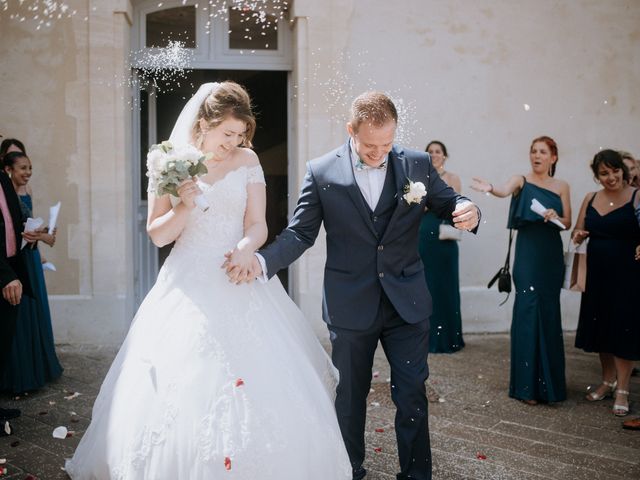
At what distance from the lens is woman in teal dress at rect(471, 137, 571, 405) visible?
18.5 ft

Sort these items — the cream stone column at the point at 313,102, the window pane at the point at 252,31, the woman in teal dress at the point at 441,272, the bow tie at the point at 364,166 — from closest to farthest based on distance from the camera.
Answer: the bow tie at the point at 364,166 → the woman in teal dress at the point at 441,272 → the cream stone column at the point at 313,102 → the window pane at the point at 252,31

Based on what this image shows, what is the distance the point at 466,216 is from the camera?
3.40m

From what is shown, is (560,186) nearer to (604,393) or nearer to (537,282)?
(537,282)

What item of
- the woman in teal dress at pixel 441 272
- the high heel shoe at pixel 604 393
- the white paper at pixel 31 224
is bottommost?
the high heel shoe at pixel 604 393

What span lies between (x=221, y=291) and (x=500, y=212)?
5.48 m

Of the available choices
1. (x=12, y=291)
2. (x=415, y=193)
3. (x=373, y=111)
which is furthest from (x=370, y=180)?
(x=12, y=291)

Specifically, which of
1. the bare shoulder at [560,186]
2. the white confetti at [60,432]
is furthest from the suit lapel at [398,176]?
the bare shoulder at [560,186]

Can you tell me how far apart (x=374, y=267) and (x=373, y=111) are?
766mm

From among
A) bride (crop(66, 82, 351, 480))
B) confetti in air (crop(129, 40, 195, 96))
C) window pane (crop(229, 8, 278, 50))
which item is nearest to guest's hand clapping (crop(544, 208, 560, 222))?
bride (crop(66, 82, 351, 480))

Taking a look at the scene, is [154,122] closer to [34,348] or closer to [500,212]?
[34,348]

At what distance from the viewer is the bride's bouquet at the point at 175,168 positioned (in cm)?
335

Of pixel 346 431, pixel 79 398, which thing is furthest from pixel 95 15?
pixel 346 431

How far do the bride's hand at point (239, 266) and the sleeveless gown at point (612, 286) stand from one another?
3.31 m

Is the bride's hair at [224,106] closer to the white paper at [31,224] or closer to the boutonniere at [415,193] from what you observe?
the boutonniere at [415,193]
